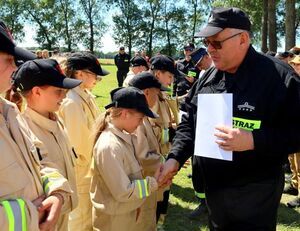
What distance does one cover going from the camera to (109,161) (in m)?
2.95

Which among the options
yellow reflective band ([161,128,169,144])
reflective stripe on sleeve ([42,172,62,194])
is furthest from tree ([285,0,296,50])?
reflective stripe on sleeve ([42,172,62,194])

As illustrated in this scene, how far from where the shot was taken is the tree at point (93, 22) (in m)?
57.7

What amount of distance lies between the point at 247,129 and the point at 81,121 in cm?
176

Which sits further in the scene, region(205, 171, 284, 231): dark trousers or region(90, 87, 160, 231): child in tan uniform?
region(90, 87, 160, 231): child in tan uniform

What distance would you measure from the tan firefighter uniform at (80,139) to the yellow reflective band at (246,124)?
63.9 inches

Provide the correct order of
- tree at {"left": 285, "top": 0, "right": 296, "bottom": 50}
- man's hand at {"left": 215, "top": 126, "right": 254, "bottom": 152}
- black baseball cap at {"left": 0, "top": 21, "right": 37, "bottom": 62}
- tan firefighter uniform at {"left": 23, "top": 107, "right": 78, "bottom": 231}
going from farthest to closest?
1. tree at {"left": 285, "top": 0, "right": 296, "bottom": 50}
2. tan firefighter uniform at {"left": 23, "top": 107, "right": 78, "bottom": 231}
3. man's hand at {"left": 215, "top": 126, "right": 254, "bottom": 152}
4. black baseball cap at {"left": 0, "top": 21, "right": 37, "bottom": 62}

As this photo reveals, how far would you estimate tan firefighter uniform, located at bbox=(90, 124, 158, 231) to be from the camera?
2.94m

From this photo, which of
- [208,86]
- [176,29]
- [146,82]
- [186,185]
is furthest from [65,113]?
[176,29]

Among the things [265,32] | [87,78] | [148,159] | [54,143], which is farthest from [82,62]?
[265,32]

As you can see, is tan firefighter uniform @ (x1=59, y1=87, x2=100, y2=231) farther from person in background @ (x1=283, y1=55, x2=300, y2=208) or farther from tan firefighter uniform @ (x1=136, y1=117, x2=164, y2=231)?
person in background @ (x1=283, y1=55, x2=300, y2=208)

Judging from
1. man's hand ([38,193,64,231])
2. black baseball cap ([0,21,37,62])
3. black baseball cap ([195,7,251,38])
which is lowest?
man's hand ([38,193,64,231])

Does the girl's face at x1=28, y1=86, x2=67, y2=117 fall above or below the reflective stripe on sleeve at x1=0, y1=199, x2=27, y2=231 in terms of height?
above

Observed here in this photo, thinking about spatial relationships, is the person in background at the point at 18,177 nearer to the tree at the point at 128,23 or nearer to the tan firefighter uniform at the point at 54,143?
the tan firefighter uniform at the point at 54,143

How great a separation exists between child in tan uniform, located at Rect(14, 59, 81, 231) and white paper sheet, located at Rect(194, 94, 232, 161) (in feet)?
2.83
